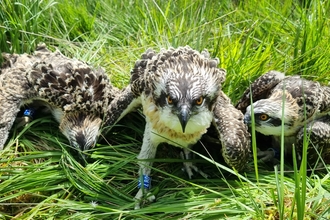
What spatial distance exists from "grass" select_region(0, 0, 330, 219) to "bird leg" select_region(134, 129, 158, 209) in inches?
3.3

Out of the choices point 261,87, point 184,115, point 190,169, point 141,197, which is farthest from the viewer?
point 261,87

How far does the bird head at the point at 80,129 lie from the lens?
180 inches

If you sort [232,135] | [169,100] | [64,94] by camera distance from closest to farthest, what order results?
[169,100]
[232,135]
[64,94]

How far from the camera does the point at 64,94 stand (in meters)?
4.71

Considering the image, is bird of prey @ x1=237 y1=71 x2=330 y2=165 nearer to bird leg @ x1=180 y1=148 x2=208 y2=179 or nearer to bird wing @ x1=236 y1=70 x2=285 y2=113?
bird wing @ x1=236 y1=70 x2=285 y2=113

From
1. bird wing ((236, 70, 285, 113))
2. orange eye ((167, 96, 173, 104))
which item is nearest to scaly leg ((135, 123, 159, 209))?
orange eye ((167, 96, 173, 104))

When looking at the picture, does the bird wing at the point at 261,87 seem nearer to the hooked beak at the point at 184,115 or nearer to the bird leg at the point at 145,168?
the bird leg at the point at 145,168

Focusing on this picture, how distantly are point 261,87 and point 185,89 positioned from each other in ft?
4.41

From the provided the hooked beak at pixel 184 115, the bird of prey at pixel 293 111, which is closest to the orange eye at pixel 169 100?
the hooked beak at pixel 184 115

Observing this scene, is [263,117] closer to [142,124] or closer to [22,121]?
[142,124]

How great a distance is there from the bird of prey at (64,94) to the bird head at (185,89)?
1.11 metres

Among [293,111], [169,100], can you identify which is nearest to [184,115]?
[169,100]

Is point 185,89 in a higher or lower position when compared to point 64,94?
higher

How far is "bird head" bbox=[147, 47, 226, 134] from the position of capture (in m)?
3.47
